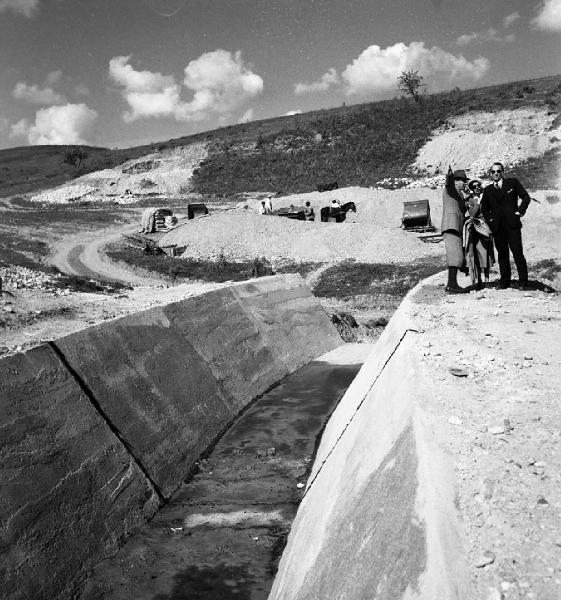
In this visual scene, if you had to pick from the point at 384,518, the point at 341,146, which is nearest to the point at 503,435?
the point at 384,518

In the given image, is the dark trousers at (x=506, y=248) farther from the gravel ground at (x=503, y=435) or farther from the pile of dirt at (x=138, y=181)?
the pile of dirt at (x=138, y=181)

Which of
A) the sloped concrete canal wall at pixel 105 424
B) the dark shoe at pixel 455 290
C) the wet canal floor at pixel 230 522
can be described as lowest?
the wet canal floor at pixel 230 522

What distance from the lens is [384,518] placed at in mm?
4250

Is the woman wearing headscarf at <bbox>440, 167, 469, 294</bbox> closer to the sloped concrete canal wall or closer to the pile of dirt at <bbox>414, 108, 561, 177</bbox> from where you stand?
the sloped concrete canal wall

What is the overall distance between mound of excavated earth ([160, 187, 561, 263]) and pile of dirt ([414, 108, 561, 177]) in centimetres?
1817

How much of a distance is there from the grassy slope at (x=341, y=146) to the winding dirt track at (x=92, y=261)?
942 inches

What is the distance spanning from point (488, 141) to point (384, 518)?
54.3 m

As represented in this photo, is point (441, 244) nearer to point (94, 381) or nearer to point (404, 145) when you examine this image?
point (94, 381)

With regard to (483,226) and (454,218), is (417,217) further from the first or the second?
(454,218)

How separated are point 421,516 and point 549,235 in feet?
78.3

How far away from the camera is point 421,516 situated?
12.7 feet

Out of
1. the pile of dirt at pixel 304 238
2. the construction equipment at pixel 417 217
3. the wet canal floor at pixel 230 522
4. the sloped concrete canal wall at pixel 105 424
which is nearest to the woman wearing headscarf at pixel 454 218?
the wet canal floor at pixel 230 522

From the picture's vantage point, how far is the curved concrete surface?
3559 mm

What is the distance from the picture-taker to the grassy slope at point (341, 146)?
5991 centimetres
